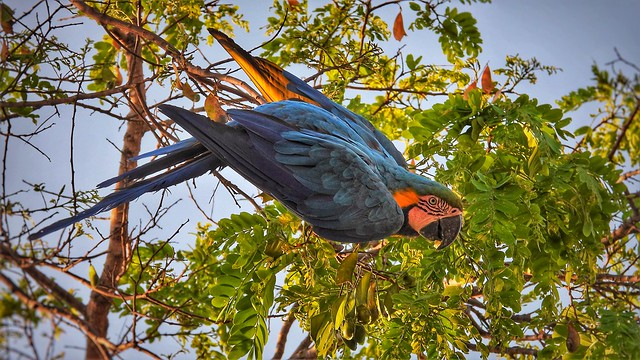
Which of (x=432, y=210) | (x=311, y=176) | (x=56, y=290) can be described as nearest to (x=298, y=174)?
(x=311, y=176)

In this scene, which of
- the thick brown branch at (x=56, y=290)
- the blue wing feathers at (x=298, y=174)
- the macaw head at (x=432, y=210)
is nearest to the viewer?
the blue wing feathers at (x=298, y=174)

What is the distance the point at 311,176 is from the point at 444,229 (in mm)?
332

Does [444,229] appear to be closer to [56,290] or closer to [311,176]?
[311,176]

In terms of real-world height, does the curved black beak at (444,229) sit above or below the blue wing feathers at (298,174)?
below

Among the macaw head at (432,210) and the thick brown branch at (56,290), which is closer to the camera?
the macaw head at (432,210)

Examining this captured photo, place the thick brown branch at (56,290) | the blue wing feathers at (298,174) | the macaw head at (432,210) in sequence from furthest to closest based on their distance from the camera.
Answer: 1. the thick brown branch at (56,290)
2. the macaw head at (432,210)
3. the blue wing feathers at (298,174)

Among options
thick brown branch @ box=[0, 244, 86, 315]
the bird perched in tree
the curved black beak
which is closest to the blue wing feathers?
the bird perched in tree

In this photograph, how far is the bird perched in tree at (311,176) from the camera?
1292 millimetres

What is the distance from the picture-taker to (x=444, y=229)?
4.75ft

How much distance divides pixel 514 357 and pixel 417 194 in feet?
3.17

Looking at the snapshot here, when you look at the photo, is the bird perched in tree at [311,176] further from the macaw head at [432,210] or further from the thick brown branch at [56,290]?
the thick brown branch at [56,290]

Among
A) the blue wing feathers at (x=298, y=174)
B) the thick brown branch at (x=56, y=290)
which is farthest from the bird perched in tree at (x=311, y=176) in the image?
the thick brown branch at (x=56, y=290)

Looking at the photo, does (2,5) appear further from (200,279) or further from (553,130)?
(553,130)

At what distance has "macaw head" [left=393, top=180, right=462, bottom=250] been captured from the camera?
141 cm
